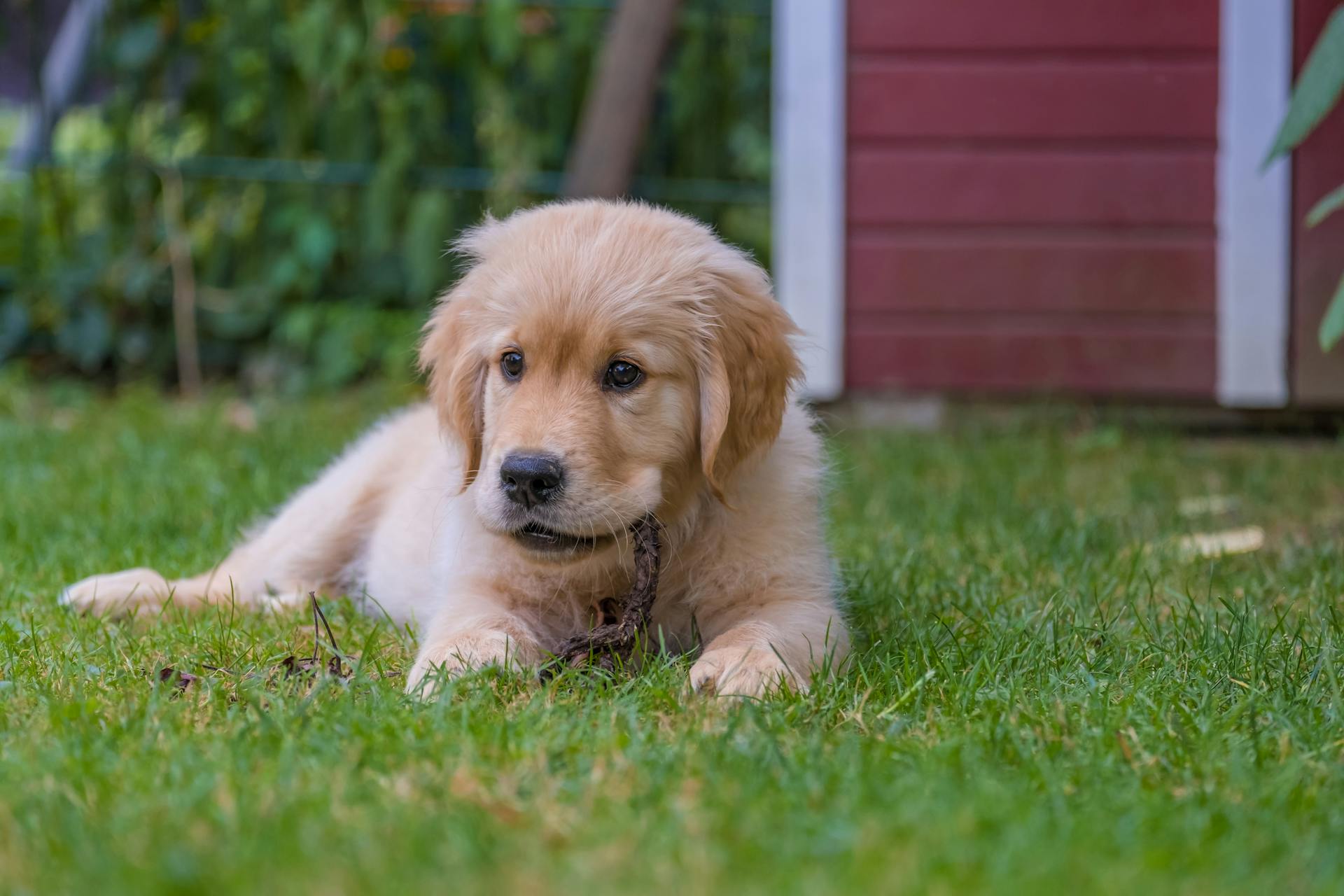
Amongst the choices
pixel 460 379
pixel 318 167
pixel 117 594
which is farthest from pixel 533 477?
pixel 318 167

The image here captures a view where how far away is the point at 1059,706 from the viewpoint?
7.72 feet

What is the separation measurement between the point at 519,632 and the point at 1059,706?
3.28 ft

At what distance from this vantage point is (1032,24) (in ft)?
21.5

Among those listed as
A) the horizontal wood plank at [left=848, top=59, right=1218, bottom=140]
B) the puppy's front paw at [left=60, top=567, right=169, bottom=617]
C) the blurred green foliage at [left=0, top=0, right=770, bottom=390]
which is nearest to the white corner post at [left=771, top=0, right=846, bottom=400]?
the horizontal wood plank at [left=848, top=59, right=1218, bottom=140]

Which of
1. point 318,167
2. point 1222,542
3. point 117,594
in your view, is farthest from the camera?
point 318,167

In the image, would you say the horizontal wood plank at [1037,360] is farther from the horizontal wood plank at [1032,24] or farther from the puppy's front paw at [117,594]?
the puppy's front paw at [117,594]

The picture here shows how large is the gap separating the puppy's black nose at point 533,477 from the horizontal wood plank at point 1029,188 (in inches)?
177

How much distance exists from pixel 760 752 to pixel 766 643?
547 mm

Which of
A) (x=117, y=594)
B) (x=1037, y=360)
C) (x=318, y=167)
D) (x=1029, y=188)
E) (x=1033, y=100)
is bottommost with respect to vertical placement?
(x=117, y=594)

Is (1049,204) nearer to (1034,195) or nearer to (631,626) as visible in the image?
(1034,195)

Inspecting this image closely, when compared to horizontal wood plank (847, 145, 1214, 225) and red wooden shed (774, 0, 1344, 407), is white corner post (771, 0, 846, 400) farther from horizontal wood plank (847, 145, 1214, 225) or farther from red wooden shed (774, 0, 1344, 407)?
horizontal wood plank (847, 145, 1214, 225)

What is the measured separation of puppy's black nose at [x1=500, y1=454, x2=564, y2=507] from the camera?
253 centimetres

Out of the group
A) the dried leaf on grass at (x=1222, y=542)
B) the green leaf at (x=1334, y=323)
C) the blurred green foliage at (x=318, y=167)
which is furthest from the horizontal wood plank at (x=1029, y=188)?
the green leaf at (x=1334, y=323)

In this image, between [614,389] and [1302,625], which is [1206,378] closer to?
[1302,625]
